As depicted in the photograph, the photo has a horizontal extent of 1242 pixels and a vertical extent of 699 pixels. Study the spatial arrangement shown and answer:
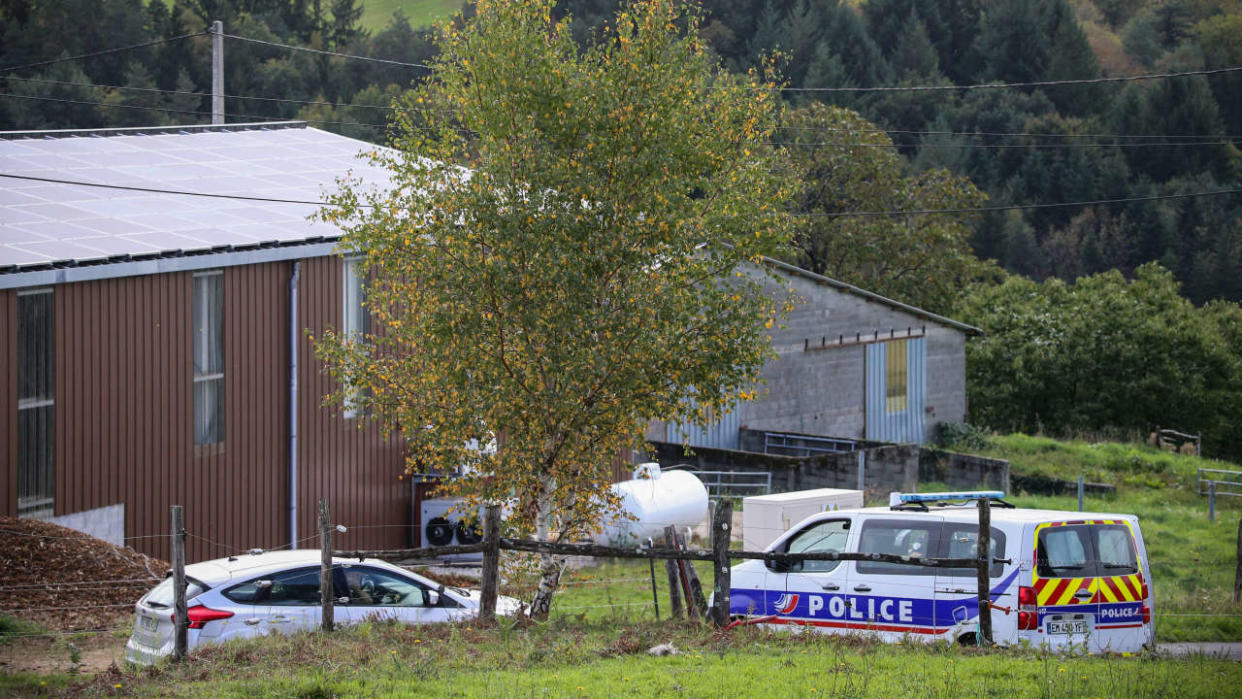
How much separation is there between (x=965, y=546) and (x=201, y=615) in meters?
7.58

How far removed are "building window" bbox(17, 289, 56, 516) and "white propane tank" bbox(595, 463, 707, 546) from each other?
9.26 m

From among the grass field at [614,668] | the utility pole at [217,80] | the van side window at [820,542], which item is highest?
the utility pole at [217,80]

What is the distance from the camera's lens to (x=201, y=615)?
1227 centimetres

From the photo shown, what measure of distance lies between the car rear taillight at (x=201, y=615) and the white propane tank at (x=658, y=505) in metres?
10.1

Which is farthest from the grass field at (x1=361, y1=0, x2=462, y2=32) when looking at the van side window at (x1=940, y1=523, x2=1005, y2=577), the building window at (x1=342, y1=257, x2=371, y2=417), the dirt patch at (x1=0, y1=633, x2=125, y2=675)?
the van side window at (x1=940, y1=523, x2=1005, y2=577)

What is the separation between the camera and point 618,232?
542 inches

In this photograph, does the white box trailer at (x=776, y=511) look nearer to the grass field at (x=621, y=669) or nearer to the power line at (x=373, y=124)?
the power line at (x=373, y=124)

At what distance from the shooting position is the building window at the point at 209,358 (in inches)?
731

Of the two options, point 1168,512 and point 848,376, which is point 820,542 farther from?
point 848,376

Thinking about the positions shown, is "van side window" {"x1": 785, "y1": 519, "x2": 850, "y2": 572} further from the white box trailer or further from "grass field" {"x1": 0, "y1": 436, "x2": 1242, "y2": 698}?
the white box trailer

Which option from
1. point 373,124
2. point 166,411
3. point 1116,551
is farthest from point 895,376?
point 373,124

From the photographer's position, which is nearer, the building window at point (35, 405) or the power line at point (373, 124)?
the building window at point (35, 405)

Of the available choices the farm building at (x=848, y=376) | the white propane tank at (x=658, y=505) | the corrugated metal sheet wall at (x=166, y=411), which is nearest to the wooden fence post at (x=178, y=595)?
the corrugated metal sheet wall at (x=166, y=411)

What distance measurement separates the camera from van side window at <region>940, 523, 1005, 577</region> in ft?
40.9
